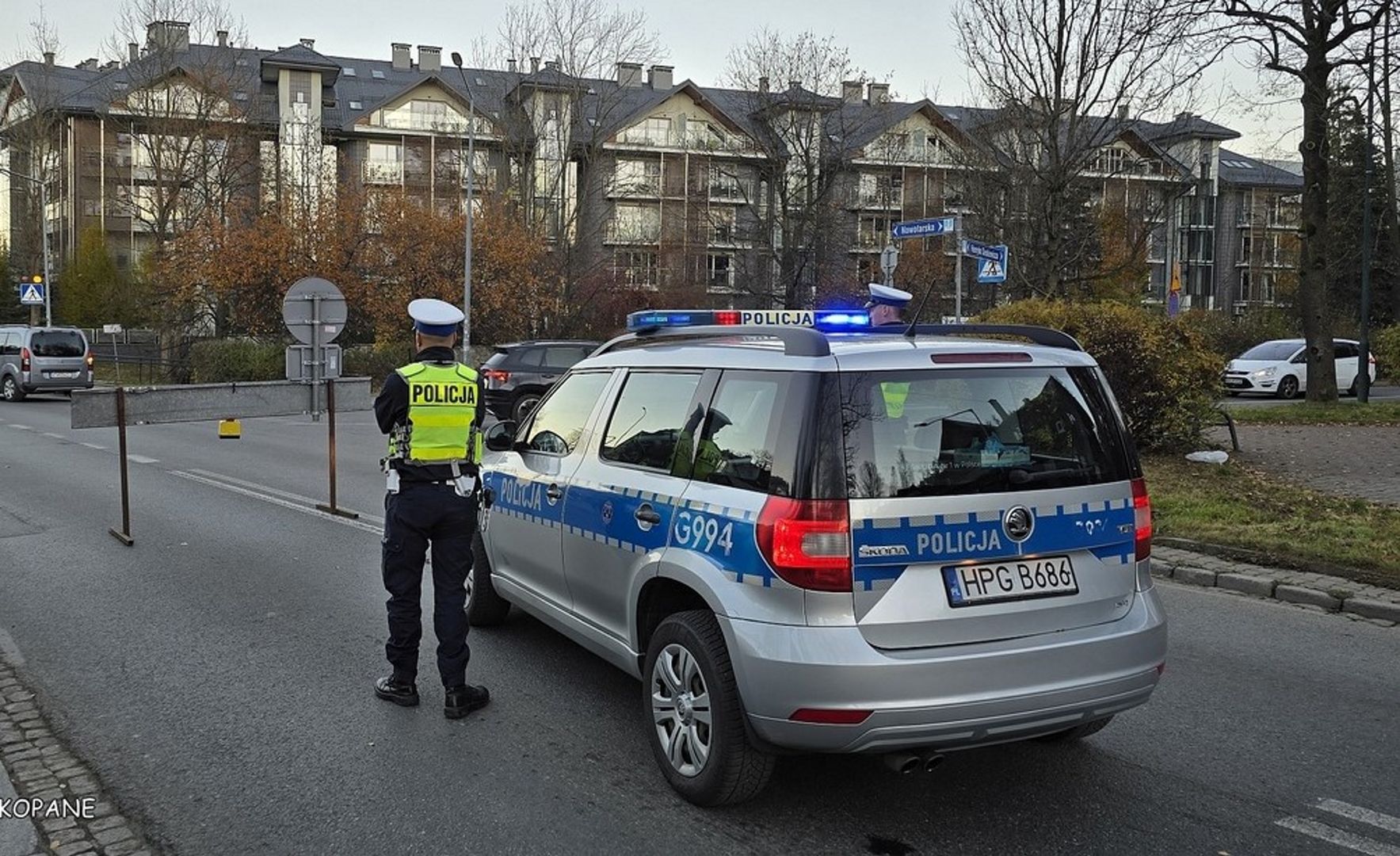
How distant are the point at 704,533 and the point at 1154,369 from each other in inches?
430

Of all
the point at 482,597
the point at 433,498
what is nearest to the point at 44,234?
the point at 482,597

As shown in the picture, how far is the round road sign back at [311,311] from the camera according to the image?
12414 millimetres

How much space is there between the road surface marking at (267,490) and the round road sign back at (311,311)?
161 centimetres

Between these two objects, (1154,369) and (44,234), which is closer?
(1154,369)

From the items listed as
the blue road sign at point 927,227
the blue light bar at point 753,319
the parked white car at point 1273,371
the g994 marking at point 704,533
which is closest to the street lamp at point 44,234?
the blue road sign at point 927,227

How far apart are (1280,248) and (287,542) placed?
196 feet

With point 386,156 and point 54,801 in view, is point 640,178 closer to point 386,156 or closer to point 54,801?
point 386,156

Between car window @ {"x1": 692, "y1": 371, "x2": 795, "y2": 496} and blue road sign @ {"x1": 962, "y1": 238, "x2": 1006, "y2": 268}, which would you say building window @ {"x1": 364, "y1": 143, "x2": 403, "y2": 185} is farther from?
car window @ {"x1": 692, "y1": 371, "x2": 795, "y2": 496}

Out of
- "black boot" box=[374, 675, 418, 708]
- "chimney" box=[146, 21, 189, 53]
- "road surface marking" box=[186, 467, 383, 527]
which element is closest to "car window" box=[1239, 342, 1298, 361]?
"road surface marking" box=[186, 467, 383, 527]

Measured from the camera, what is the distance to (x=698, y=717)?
4.20 m

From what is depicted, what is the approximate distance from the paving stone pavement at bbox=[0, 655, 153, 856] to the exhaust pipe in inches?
96.5

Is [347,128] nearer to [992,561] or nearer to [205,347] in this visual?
[205,347]

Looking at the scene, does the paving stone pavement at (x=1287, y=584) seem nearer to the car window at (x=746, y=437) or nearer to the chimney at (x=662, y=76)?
the car window at (x=746, y=437)

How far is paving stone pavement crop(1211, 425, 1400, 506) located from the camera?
1211cm
